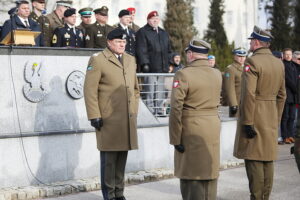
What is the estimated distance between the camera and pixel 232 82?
11156 millimetres

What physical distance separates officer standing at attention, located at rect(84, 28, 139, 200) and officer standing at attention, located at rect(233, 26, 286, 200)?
→ 1.43 m

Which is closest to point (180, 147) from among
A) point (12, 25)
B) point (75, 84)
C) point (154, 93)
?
point (75, 84)

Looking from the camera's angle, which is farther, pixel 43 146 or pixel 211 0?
pixel 211 0

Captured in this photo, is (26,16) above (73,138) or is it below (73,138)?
above

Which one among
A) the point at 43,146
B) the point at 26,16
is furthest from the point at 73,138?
→ the point at 26,16

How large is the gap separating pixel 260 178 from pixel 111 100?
2.05 metres

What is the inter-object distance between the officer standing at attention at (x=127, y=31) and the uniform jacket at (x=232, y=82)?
1826 millimetres

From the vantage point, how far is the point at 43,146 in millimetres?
8586

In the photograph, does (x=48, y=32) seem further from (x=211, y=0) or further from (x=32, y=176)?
(x=211, y=0)

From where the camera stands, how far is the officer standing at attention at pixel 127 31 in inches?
435

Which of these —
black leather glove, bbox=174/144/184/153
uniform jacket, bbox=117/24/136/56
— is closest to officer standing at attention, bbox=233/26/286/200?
black leather glove, bbox=174/144/184/153

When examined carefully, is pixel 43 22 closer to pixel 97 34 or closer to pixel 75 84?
pixel 97 34

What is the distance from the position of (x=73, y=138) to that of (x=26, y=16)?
2.18 meters

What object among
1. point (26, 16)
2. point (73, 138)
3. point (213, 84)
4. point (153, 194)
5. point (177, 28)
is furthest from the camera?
point (177, 28)
